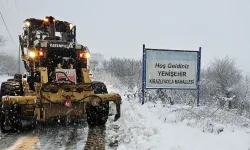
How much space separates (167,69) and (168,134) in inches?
179

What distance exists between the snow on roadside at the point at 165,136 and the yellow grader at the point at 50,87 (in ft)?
2.34

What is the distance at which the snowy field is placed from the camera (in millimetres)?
5594

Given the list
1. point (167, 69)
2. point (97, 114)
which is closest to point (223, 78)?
point (167, 69)

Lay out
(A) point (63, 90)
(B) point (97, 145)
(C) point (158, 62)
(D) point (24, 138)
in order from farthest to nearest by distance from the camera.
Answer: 1. (C) point (158, 62)
2. (A) point (63, 90)
3. (D) point (24, 138)
4. (B) point (97, 145)

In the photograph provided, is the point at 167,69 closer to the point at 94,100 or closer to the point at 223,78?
the point at 94,100

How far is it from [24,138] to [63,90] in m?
1.40

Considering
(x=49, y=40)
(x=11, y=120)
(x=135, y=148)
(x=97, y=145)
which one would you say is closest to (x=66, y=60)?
(x=49, y=40)

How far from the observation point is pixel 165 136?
6.21 meters

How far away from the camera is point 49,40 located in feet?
27.8

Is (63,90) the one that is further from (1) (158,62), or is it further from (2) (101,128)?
(1) (158,62)

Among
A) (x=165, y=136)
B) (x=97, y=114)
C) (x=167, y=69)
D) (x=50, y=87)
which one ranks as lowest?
(x=165, y=136)

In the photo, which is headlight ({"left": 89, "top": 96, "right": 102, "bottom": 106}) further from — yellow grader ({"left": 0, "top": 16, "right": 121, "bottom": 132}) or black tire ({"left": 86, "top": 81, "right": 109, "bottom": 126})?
black tire ({"left": 86, "top": 81, "right": 109, "bottom": 126})

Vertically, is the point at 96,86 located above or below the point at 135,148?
above

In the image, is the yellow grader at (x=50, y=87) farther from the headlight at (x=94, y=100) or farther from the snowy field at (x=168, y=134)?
the snowy field at (x=168, y=134)
